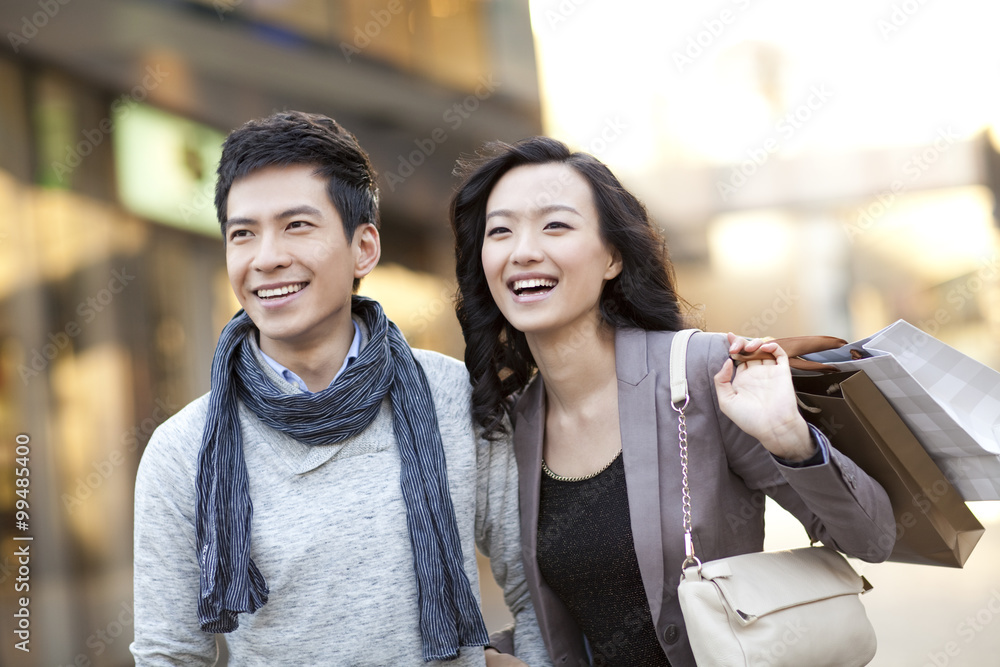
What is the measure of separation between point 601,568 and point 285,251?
118 centimetres

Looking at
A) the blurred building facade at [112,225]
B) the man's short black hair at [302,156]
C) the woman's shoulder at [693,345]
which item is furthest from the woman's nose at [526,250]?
the blurred building facade at [112,225]

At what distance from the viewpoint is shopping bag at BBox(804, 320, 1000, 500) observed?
5.81 feet

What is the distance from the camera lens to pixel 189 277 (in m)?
5.31

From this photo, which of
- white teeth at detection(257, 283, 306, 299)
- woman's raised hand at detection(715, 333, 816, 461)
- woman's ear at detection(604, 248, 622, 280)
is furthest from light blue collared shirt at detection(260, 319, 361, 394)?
woman's raised hand at detection(715, 333, 816, 461)

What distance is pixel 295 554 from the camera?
6.90ft

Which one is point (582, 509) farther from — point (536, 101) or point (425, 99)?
point (536, 101)

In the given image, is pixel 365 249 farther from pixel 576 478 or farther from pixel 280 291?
pixel 576 478

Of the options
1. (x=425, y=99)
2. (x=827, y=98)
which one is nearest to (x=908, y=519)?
(x=425, y=99)

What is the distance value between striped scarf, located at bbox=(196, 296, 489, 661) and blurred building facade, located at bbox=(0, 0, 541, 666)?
251 cm

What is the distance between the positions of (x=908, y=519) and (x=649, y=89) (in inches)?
245

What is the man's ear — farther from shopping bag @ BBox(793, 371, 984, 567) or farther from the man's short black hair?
shopping bag @ BBox(793, 371, 984, 567)

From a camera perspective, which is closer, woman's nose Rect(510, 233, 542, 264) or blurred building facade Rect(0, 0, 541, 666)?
woman's nose Rect(510, 233, 542, 264)

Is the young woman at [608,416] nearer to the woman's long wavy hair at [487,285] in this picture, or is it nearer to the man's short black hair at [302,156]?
the woman's long wavy hair at [487,285]

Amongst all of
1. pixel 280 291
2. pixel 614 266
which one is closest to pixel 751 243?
pixel 614 266
